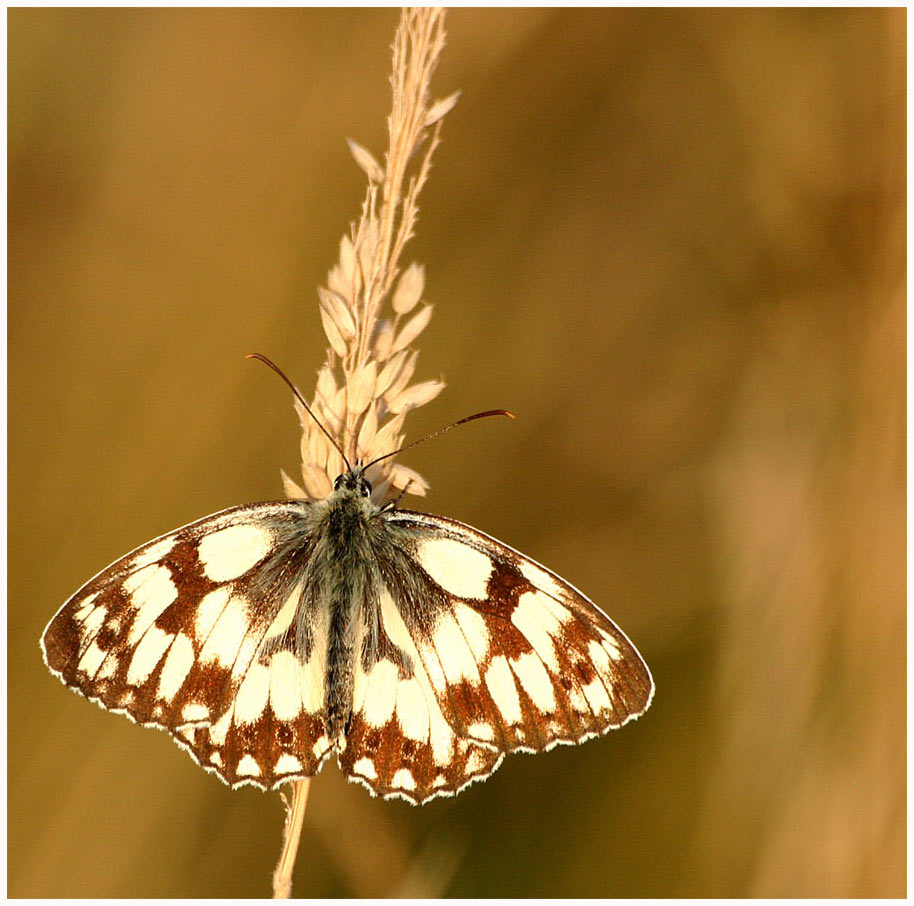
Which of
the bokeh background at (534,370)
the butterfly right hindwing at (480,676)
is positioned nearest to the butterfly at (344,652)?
the butterfly right hindwing at (480,676)

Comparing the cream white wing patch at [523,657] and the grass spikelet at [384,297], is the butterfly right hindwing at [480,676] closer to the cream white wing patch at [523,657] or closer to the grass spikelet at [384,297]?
the cream white wing patch at [523,657]

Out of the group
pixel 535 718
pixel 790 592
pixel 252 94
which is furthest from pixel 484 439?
pixel 252 94

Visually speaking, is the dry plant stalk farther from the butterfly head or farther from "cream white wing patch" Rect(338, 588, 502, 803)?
"cream white wing patch" Rect(338, 588, 502, 803)

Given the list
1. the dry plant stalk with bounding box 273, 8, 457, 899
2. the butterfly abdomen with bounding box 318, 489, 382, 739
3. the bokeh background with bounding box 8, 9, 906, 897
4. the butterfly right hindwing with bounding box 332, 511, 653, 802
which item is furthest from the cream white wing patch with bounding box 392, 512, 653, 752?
the bokeh background with bounding box 8, 9, 906, 897

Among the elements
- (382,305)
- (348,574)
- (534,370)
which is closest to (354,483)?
(348,574)

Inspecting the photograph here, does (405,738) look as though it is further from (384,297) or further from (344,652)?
(384,297)

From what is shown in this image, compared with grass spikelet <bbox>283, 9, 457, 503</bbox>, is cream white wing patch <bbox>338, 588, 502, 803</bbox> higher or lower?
lower

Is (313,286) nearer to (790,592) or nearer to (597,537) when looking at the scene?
(597,537)

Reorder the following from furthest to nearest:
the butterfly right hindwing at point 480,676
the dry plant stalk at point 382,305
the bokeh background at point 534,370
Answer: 1. the bokeh background at point 534,370
2. the butterfly right hindwing at point 480,676
3. the dry plant stalk at point 382,305
